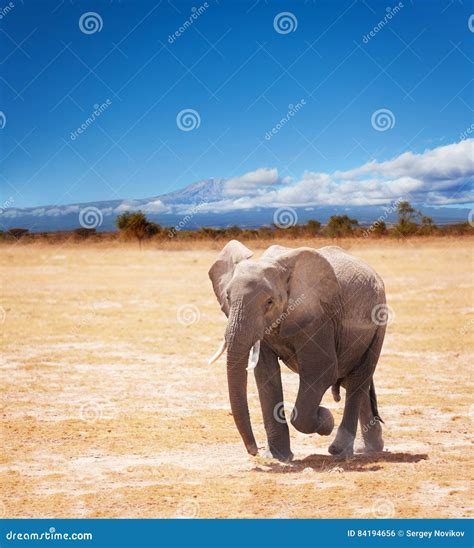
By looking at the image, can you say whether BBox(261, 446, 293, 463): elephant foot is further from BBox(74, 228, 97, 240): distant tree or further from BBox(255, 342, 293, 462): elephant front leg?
BBox(74, 228, 97, 240): distant tree

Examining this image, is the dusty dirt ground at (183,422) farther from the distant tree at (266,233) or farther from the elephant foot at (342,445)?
the distant tree at (266,233)

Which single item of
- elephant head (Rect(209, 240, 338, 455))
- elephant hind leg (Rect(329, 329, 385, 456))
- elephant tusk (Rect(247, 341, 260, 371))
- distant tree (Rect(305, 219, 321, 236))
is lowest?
distant tree (Rect(305, 219, 321, 236))

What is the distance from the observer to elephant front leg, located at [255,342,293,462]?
1051 centimetres

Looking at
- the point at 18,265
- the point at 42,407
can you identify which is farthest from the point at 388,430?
the point at 18,265

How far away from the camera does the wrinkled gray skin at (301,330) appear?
940cm

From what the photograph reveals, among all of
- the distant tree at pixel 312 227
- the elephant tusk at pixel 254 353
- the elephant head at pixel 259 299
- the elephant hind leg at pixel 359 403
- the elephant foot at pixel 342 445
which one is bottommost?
the distant tree at pixel 312 227

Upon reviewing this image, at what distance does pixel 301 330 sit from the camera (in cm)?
1005

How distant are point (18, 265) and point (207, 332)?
89.3 ft

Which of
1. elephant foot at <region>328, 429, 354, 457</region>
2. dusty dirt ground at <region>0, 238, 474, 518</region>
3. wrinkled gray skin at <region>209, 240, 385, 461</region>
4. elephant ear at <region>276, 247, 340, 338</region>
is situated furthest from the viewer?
elephant foot at <region>328, 429, 354, 457</region>

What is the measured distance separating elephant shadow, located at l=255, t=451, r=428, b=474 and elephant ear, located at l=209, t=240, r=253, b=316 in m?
2.01

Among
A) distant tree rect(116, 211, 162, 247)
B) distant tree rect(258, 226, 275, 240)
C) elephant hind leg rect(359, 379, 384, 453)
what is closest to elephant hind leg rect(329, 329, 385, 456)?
elephant hind leg rect(359, 379, 384, 453)

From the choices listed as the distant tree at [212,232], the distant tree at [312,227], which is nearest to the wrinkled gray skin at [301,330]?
the distant tree at [312,227]

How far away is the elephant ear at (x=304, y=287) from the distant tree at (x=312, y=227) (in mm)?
52081

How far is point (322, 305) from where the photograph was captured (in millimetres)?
10359
